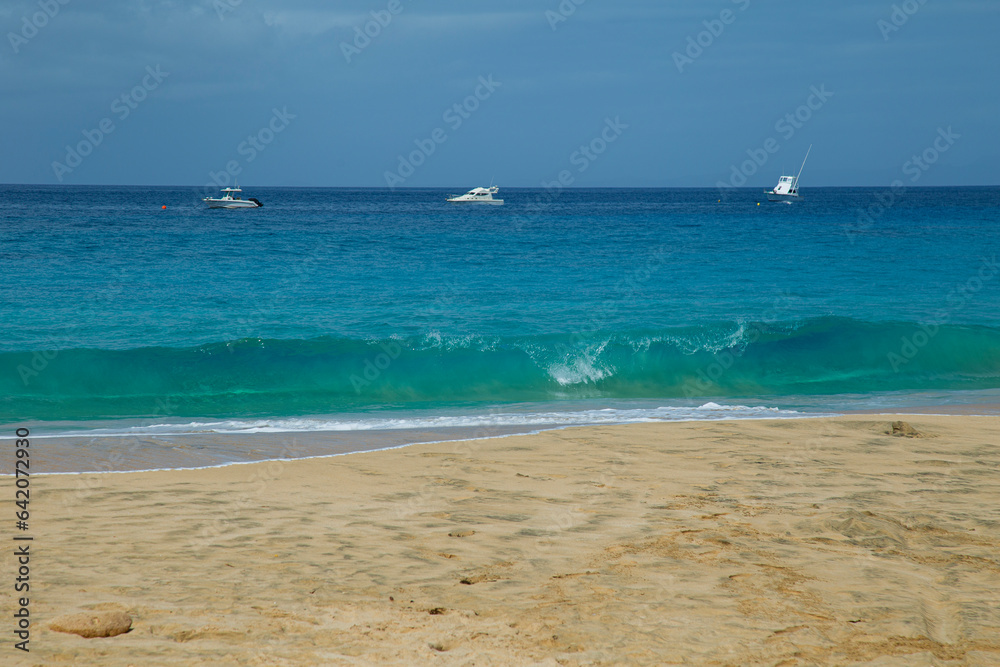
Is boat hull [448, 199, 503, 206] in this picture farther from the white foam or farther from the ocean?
the white foam

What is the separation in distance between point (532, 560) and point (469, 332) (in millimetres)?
11850

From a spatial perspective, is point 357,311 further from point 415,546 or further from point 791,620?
point 791,620

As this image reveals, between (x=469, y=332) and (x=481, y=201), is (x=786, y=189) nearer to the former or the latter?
(x=481, y=201)

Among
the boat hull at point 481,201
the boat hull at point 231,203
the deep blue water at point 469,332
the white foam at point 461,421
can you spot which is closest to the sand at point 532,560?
the white foam at point 461,421

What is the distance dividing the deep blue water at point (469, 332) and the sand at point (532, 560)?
4.77 metres

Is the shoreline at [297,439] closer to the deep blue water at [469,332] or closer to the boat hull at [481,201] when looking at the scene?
the deep blue water at [469,332]

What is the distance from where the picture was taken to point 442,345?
50.9 feet

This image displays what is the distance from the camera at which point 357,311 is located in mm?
18906

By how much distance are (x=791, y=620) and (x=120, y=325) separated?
16.3 m

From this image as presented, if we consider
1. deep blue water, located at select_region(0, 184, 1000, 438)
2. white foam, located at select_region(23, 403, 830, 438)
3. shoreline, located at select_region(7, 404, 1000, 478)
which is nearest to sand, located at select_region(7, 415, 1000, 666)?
shoreline, located at select_region(7, 404, 1000, 478)

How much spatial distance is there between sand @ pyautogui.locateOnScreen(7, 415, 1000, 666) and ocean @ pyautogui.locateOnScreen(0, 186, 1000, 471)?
2264 mm

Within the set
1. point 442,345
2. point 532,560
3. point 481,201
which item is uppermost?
point 481,201

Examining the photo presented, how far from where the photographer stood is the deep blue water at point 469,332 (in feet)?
43.5

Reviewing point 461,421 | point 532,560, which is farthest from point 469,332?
point 532,560
